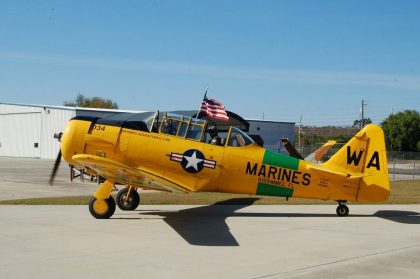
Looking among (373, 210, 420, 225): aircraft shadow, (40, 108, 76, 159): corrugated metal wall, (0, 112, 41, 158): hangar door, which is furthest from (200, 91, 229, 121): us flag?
(0, 112, 41, 158): hangar door

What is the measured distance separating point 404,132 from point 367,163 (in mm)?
86068

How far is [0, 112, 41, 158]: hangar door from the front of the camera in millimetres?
62719

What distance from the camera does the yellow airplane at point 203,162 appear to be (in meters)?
12.7

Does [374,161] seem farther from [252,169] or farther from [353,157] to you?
[252,169]

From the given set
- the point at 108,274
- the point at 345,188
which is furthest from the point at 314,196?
the point at 108,274

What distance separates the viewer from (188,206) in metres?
16.3

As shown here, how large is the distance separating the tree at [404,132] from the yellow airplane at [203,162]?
8598 centimetres

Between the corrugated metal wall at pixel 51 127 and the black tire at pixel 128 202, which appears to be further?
the corrugated metal wall at pixel 51 127

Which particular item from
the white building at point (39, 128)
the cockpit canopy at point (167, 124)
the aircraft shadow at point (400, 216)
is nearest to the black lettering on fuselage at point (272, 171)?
the cockpit canopy at point (167, 124)

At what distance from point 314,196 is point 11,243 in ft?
25.1

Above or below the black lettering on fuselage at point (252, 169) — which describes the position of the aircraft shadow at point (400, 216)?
below

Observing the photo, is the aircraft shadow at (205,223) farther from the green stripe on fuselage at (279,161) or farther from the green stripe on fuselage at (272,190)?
the green stripe on fuselage at (279,161)

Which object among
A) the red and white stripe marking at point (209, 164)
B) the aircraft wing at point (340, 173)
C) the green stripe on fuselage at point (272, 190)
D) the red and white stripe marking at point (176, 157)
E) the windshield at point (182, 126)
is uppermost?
the windshield at point (182, 126)

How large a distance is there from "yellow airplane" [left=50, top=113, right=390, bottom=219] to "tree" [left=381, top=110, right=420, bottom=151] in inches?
3385
